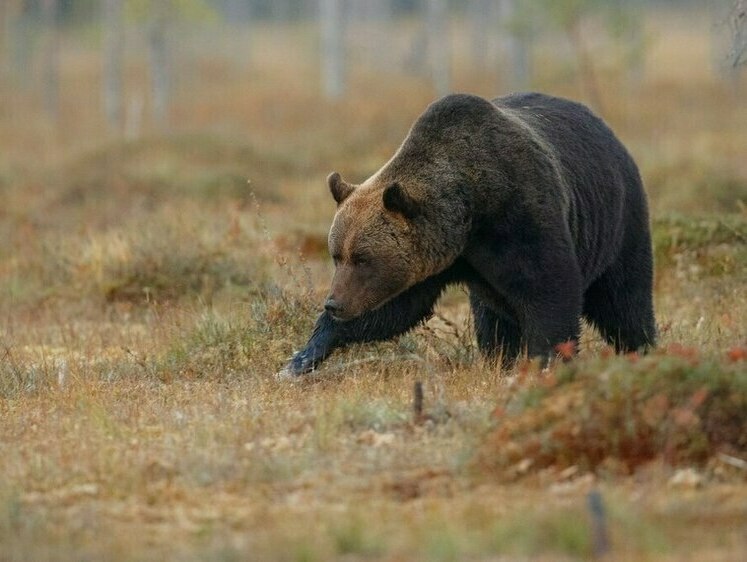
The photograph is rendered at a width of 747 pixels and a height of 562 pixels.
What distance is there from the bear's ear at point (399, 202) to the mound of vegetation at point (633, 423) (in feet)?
6.52

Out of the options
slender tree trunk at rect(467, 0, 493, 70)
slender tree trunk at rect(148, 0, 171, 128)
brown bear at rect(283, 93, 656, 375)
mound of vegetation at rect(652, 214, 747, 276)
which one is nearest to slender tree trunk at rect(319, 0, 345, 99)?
slender tree trunk at rect(148, 0, 171, 128)

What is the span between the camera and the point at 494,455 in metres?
5.84

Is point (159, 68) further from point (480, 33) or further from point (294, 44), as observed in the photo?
point (294, 44)

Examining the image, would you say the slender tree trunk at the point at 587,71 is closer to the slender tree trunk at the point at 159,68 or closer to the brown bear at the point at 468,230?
the slender tree trunk at the point at 159,68

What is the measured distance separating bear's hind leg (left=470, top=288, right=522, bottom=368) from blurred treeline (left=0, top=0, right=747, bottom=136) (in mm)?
2515

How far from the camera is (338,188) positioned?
7.93m

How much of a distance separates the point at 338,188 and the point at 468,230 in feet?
2.81

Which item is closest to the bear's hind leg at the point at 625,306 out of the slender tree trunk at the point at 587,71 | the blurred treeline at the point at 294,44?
the blurred treeline at the point at 294,44

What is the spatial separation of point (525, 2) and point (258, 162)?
1208 centimetres

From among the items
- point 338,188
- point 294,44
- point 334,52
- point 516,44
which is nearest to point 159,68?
point 334,52

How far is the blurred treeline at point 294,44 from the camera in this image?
3491cm

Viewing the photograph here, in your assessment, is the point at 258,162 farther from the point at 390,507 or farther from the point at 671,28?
the point at 671,28

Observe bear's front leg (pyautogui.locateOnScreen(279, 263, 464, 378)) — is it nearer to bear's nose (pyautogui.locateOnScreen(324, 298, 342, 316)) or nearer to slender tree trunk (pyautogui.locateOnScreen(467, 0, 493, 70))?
bear's nose (pyautogui.locateOnScreen(324, 298, 342, 316))

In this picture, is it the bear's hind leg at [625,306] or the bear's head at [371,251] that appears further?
the bear's hind leg at [625,306]
